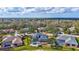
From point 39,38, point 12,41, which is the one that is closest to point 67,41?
point 39,38

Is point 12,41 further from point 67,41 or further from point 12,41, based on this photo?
point 67,41

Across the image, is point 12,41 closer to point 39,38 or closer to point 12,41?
point 12,41

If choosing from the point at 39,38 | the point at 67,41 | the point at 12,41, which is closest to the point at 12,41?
the point at 12,41

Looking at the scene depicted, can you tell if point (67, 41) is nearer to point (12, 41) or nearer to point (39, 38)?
point (39, 38)

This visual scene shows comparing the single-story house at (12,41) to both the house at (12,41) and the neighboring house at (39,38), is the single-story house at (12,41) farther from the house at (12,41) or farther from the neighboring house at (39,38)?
the neighboring house at (39,38)

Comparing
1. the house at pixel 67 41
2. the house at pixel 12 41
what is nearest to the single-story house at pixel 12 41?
the house at pixel 12 41

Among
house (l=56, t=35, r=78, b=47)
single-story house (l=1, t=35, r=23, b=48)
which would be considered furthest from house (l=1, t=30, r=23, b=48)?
house (l=56, t=35, r=78, b=47)

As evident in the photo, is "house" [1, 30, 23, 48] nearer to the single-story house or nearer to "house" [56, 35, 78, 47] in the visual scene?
the single-story house
